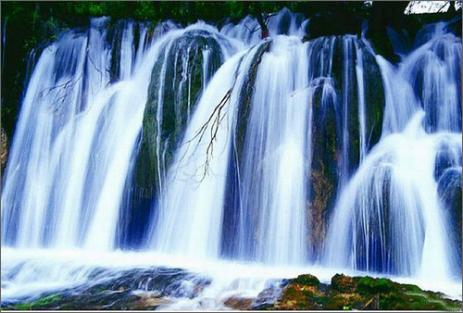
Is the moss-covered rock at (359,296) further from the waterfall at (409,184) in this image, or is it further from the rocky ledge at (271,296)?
the waterfall at (409,184)

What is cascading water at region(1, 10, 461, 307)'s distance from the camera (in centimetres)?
399

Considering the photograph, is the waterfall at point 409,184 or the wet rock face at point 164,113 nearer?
the waterfall at point 409,184

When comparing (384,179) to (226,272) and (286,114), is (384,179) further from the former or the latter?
(226,272)

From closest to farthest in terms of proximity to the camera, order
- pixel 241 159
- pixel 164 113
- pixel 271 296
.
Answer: pixel 271 296 < pixel 241 159 < pixel 164 113

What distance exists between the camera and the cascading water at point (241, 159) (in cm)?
399

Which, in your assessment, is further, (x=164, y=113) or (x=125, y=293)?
(x=164, y=113)

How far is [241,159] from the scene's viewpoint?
4250 millimetres

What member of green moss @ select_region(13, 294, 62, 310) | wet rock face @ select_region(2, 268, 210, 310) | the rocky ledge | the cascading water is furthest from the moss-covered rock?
green moss @ select_region(13, 294, 62, 310)

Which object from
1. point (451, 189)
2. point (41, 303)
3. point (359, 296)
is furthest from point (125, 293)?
point (451, 189)

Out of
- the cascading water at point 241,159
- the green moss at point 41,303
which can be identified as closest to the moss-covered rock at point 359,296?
the cascading water at point 241,159

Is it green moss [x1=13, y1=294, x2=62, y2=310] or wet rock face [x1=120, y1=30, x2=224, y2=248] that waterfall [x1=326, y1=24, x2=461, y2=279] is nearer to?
wet rock face [x1=120, y1=30, x2=224, y2=248]

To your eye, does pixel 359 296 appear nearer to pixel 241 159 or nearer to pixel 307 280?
pixel 307 280


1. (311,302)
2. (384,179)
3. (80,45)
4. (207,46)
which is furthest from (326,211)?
(80,45)

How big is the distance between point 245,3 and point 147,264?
242 cm
